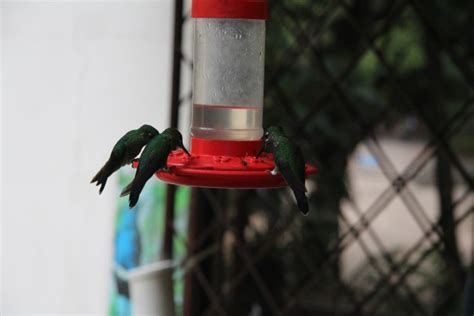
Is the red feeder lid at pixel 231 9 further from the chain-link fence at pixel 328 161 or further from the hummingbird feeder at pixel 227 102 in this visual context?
the chain-link fence at pixel 328 161

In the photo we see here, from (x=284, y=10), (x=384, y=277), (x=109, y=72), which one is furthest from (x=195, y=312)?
(x=284, y=10)

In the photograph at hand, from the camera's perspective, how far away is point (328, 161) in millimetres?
3445

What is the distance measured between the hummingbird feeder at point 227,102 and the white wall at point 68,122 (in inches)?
45.6

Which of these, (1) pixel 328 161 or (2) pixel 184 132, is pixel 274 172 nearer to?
(2) pixel 184 132

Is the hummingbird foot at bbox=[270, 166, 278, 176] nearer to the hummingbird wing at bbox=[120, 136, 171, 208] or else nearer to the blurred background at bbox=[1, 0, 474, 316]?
the hummingbird wing at bbox=[120, 136, 171, 208]

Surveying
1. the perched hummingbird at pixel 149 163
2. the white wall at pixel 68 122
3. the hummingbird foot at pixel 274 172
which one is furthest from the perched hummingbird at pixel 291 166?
the white wall at pixel 68 122

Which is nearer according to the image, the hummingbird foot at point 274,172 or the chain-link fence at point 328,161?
the hummingbird foot at point 274,172

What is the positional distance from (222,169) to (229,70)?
442mm

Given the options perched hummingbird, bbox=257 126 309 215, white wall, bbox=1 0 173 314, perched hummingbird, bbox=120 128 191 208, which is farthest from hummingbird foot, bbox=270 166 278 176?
white wall, bbox=1 0 173 314

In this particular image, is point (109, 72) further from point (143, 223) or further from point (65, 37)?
point (143, 223)

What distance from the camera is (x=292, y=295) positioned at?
10.5 feet

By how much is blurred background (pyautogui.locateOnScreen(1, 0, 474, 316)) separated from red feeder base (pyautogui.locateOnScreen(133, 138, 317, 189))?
46.7 inches

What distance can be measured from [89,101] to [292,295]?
1.02 m

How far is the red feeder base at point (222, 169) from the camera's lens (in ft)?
5.25
